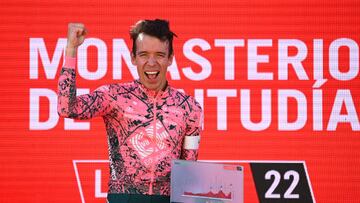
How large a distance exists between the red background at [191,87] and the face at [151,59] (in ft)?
6.65

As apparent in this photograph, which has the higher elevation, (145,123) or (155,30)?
(155,30)

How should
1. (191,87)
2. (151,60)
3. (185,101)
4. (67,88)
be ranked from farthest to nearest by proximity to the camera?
(191,87), (185,101), (151,60), (67,88)

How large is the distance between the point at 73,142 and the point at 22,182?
413 millimetres

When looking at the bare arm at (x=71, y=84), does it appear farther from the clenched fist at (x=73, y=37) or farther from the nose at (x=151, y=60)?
the nose at (x=151, y=60)

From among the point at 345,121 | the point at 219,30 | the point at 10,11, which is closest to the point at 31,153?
the point at 10,11

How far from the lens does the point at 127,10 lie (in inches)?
192

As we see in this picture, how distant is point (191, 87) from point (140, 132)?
6.82 ft

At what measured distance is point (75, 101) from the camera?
2.66m

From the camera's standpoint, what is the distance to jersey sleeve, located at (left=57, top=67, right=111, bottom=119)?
2.60 metres

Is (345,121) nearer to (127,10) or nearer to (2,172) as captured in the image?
(127,10)

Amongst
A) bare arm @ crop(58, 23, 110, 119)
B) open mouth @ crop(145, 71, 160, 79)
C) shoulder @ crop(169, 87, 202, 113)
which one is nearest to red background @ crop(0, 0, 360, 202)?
shoulder @ crop(169, 87, 202, 113)

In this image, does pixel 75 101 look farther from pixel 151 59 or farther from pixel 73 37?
pixel 151 59

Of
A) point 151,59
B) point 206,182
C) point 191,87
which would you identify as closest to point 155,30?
point 151,59

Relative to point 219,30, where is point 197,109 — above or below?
below
